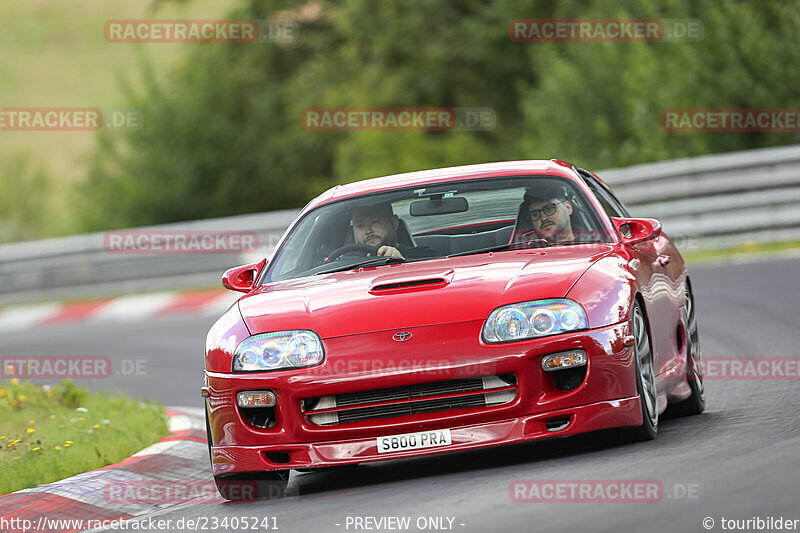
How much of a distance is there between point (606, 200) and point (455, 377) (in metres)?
2.53

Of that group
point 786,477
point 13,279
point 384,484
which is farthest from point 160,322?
point 786,477

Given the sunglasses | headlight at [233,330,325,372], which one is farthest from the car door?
headlight at [233,330,325,372]

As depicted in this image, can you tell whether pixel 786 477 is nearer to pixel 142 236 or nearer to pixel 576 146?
pixel 142 236

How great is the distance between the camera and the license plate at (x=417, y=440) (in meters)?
6.06

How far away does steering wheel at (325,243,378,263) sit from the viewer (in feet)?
24.6

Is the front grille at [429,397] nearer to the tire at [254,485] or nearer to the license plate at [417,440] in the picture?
the license plate at [417,440]

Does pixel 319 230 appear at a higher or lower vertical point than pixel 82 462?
Result: higher

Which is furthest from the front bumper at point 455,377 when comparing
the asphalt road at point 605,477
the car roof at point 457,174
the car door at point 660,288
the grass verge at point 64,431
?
the grass verge at point 64,431

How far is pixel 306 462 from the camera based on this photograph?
20.5 feet

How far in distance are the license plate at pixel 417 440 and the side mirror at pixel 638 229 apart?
1.77 m

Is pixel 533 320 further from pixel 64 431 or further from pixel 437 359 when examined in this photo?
pixel 64 431

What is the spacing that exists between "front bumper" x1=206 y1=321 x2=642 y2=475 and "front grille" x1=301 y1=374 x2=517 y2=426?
0.03m

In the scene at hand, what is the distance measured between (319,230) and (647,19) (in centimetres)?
1790

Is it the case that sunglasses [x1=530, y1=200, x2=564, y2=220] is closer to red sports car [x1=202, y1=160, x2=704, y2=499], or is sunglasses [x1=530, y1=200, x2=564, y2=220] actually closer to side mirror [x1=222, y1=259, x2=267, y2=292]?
red sports car [x1=202, y1=160, x2=704, y2=499]
